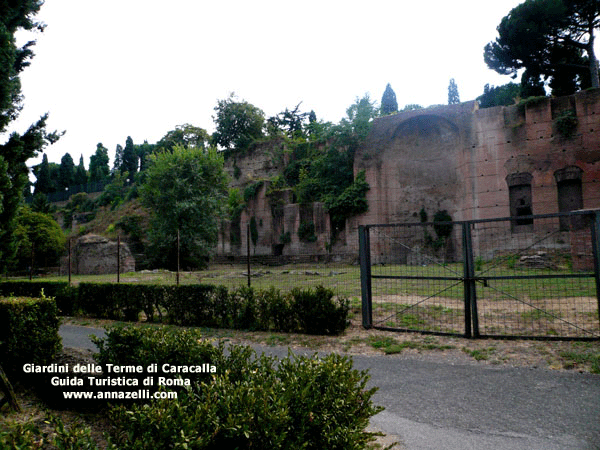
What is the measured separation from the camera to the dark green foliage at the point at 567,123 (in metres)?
23.7

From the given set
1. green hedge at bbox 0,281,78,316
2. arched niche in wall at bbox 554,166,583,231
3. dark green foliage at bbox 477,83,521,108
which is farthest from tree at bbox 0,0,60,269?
dark green foliage at bbox 477,83,521,108

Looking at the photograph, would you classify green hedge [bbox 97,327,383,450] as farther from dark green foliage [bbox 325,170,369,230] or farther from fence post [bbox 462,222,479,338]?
dark green foliage [bbox 325,170,369,230]

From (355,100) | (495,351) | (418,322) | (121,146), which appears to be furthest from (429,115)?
(121,146)

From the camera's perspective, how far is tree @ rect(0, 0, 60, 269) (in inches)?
394

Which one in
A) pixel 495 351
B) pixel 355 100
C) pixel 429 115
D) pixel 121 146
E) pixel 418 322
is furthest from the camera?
pixel 121 146

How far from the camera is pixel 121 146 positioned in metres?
75.4

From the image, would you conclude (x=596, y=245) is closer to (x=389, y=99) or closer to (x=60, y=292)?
(x=60, y=292)

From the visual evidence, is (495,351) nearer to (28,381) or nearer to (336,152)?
(28,381)

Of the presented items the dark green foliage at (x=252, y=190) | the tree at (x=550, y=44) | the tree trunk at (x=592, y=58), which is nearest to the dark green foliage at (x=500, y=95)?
the tree at (x=550, y=44)

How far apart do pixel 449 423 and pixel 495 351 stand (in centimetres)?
297

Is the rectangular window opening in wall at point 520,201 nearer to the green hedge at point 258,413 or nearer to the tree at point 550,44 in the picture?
the tree at point 550,44

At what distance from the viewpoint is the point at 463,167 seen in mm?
27766

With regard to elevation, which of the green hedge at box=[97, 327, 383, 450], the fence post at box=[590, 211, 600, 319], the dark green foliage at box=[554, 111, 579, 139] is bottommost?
the green hedge at box=[97, 327, 383, 450]

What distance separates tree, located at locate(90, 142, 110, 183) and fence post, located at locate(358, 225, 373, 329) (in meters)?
74.1
